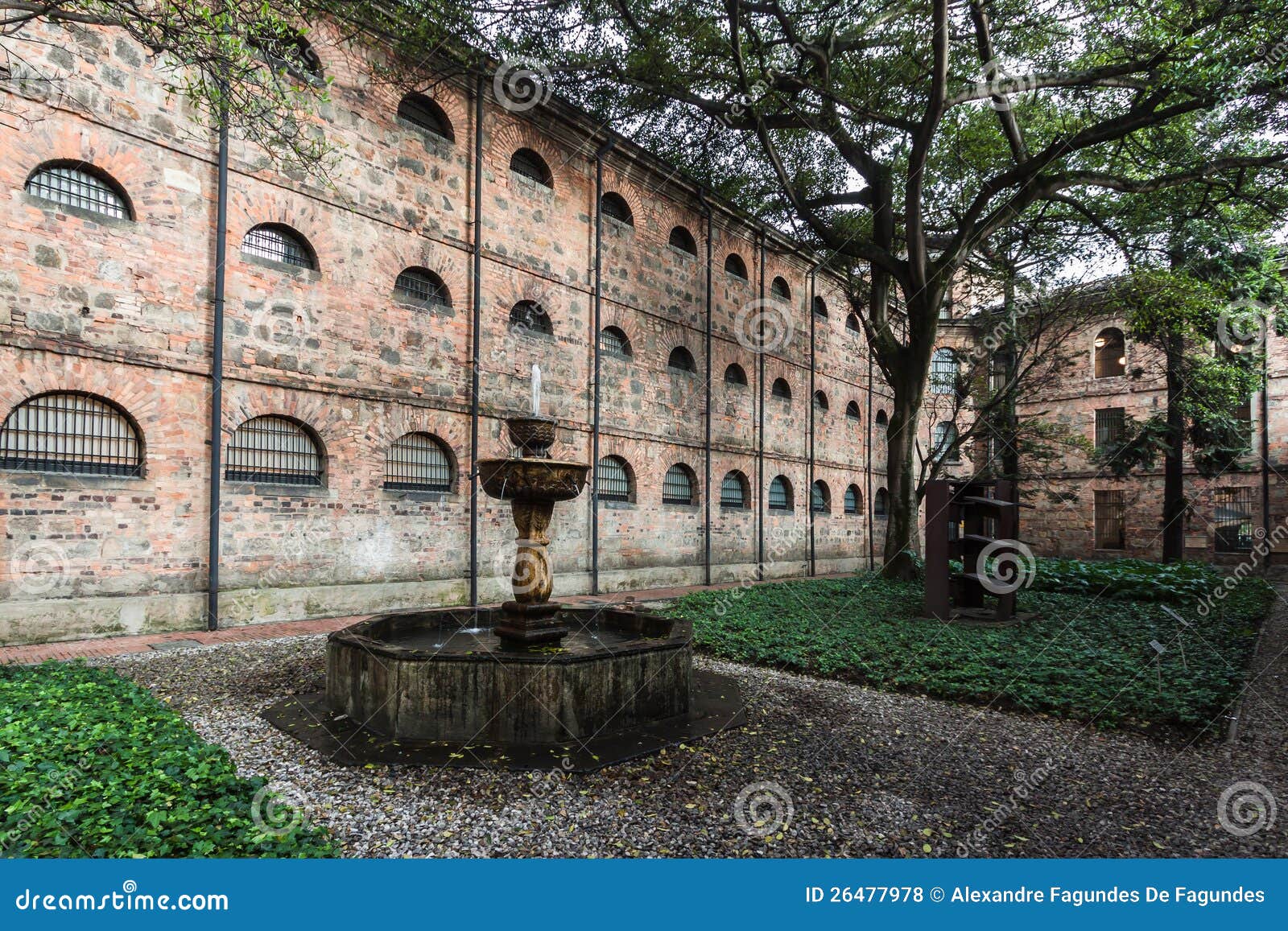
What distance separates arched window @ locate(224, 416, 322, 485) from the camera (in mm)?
9328

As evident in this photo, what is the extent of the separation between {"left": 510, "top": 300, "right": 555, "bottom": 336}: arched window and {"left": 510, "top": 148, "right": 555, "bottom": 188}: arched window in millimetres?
2405

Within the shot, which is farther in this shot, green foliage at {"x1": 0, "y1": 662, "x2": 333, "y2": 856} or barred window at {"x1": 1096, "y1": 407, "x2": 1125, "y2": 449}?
barred window at {"x1": 1096, "y1": 407, "x2": 1125, "y2": 449}

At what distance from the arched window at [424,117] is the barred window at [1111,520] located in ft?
86.1

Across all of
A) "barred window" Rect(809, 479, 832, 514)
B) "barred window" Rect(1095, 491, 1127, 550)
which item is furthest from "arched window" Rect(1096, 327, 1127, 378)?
"barred window" Rect(809, 479, 832, 514)

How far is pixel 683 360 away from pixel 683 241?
3039 mm

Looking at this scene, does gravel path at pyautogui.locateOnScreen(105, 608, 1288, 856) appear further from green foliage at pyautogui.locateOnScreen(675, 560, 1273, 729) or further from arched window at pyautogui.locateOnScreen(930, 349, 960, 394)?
arched window at pyautogui.locateOnScreen(930, 349, 960, 394)

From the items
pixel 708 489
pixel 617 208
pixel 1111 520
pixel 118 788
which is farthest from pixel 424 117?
pixel 1111 520

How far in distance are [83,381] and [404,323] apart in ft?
14.0

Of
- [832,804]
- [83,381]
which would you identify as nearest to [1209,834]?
[832,804]

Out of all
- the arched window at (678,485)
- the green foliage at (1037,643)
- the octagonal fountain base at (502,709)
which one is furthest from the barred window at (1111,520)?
the octagonal fountain base at (502,709)

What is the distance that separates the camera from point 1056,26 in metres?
10.8

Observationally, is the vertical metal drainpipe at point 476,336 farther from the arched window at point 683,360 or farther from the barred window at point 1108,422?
the barred window at point 1108,422

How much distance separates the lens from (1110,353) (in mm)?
26562

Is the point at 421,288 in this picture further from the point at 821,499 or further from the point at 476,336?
the point at 821,499
